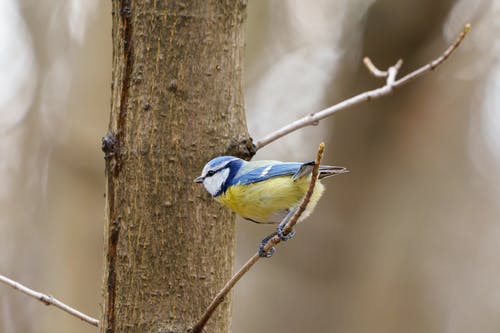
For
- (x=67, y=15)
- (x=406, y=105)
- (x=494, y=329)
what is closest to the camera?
(x=406, y=105)

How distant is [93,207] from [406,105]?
246 centimetres

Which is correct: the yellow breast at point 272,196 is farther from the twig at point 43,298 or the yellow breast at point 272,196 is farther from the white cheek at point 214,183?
the twig at point 43,298

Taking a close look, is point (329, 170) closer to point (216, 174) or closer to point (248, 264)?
point (216, 174)

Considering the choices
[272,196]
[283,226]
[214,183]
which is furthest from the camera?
[272,196]

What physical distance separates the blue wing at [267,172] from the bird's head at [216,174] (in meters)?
0.14

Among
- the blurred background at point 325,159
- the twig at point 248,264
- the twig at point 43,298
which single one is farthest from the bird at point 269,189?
the blurred background at point 325,159

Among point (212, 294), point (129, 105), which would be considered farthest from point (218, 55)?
point (212, 294)

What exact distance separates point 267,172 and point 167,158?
1.38 feet

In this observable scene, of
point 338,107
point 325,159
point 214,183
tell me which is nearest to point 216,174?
point 214,183

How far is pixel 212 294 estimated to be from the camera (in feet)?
5.62

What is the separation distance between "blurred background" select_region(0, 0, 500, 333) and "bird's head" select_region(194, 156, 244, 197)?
267cm

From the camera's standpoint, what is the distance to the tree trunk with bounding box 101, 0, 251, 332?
65.4 inches

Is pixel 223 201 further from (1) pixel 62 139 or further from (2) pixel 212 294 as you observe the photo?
(1) pixel 62 139

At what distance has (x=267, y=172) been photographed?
204 centimetres
